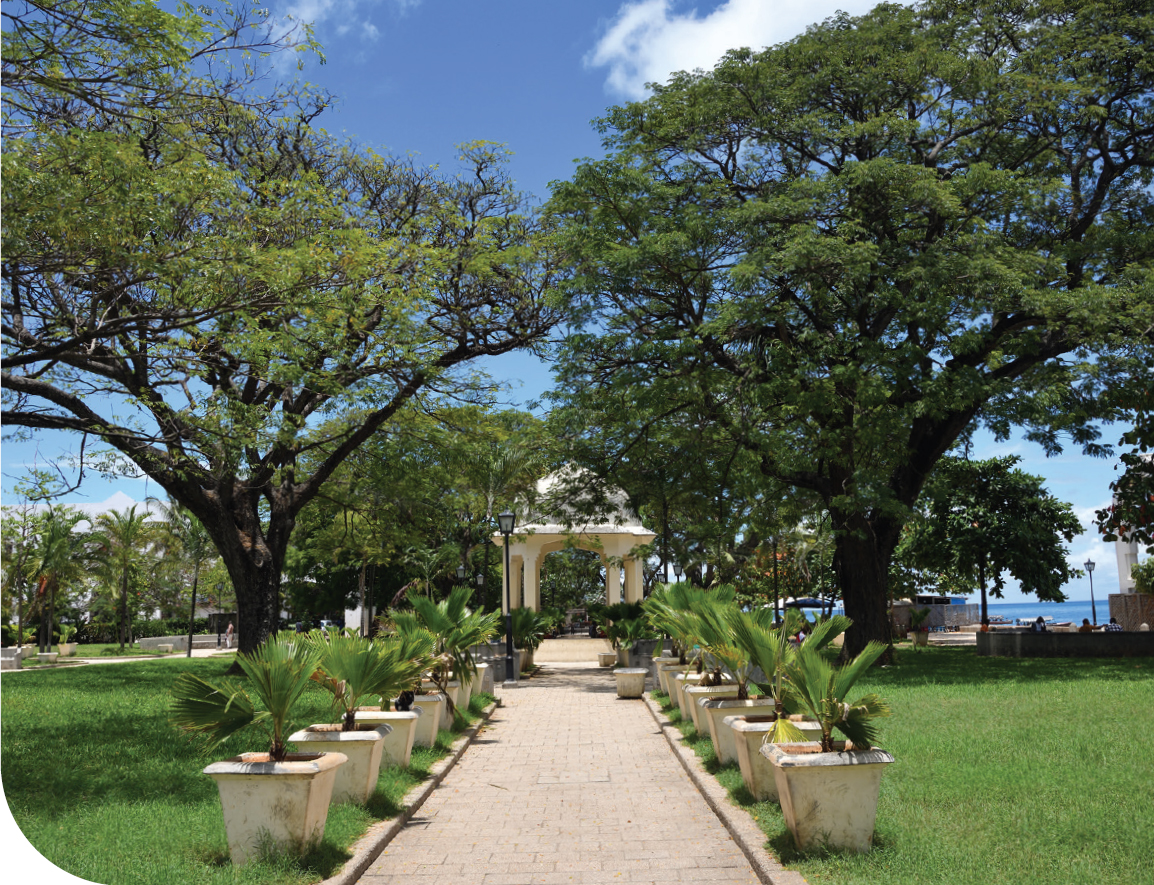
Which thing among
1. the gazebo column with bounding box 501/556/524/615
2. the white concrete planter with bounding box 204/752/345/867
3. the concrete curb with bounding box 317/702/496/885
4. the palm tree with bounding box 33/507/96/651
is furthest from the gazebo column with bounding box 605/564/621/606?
the white concrete planter with bounding box 204/752/345/867

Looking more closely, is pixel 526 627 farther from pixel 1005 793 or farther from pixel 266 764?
pixel 266 764

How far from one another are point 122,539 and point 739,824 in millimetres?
42243

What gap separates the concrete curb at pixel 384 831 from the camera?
578cm

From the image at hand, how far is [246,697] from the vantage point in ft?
20.0

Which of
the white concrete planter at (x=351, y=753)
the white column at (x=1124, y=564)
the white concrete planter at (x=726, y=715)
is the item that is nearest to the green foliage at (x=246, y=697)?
the white concrete planter at (x=351, y=753)

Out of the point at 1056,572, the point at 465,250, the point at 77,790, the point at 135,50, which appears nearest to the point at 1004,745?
the point at 77,790

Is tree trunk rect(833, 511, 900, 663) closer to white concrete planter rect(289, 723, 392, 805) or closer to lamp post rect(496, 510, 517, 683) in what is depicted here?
lamp post rect(496, 510, 517, 683)

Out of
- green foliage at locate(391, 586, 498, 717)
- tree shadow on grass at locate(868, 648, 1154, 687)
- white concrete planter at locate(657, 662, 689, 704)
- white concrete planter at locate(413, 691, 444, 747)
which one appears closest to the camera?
white concrete planter at locate(413, 691, 444, 747)

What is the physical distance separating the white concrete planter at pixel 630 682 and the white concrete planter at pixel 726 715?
28.1 ft

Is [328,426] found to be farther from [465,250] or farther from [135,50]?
[135,50]

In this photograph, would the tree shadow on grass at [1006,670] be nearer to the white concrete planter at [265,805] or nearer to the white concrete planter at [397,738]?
the white concrete planter at [397,738]

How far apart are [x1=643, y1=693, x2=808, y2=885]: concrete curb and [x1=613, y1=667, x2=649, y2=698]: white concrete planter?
6780 mm

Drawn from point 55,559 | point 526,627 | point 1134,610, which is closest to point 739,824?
point 526,627

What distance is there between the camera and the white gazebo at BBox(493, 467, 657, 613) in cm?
2294
